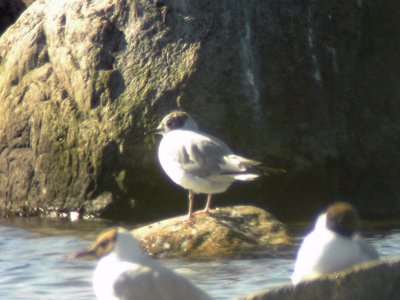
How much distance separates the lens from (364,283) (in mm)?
5691

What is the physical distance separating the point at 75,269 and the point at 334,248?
12.6 ft

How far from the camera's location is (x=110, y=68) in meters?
12.1

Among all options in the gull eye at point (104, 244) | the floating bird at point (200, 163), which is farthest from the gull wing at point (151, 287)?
the floating bird at point (200, 163)

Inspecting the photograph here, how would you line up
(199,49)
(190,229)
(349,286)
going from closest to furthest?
1. (349,286)
2. (190,229)
3. (199,49)

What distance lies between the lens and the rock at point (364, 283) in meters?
5.62

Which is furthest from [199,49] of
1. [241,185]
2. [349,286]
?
[349,286]

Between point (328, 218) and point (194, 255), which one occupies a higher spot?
point (328, 218)

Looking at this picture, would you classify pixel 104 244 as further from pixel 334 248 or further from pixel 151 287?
pixel 334 248

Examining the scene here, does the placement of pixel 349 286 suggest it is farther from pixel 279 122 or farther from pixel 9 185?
pixel 9 185

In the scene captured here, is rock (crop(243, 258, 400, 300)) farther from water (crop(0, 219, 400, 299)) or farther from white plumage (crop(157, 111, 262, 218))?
white plumage (crop(157, 111, 262, 218))

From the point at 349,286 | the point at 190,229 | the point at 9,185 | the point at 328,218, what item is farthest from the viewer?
the point at 9,185

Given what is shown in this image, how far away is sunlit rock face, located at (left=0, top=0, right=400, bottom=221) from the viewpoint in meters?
11.9

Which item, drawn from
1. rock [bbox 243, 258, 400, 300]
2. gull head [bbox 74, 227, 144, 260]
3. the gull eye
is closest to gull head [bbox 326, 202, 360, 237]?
rock [bbox 243, 258, 400, 300]

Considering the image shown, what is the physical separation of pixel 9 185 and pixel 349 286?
24.7 ft
